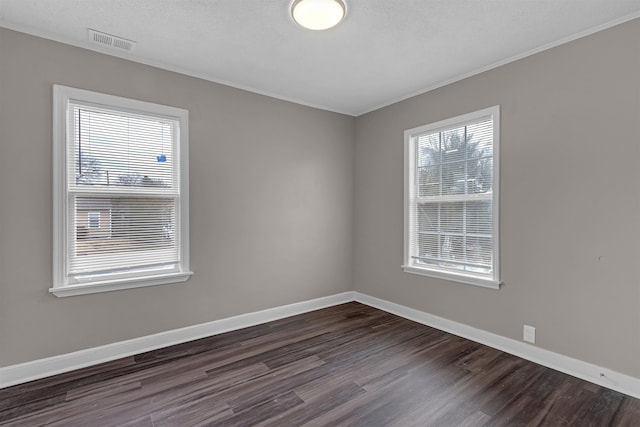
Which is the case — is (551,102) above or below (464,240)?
above

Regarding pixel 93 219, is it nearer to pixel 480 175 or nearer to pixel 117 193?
pixel 117 193

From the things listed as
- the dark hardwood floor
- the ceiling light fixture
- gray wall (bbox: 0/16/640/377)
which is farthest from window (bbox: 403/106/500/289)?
the ceiling light fixture

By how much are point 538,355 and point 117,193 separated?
386 centimetres

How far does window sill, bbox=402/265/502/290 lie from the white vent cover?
3.51 meters

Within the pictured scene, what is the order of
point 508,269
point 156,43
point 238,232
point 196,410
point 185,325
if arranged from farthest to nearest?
point 238,232, point 185,325, point 508,269, point 156,43, point 196,410

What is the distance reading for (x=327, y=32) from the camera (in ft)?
7.98

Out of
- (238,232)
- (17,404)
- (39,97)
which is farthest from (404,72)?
(17,404)

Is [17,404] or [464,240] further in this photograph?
[464,240]

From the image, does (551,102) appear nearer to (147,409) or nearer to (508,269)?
(508,269)

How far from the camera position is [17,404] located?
82.8 inches

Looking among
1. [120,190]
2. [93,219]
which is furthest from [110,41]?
[93,219]

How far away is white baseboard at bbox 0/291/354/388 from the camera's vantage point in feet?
7.82

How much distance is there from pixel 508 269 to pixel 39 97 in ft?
13.7

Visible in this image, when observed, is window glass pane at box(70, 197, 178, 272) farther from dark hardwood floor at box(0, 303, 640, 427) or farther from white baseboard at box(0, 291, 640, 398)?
dark hardwood floor at box(0, 303, 640, 427)
